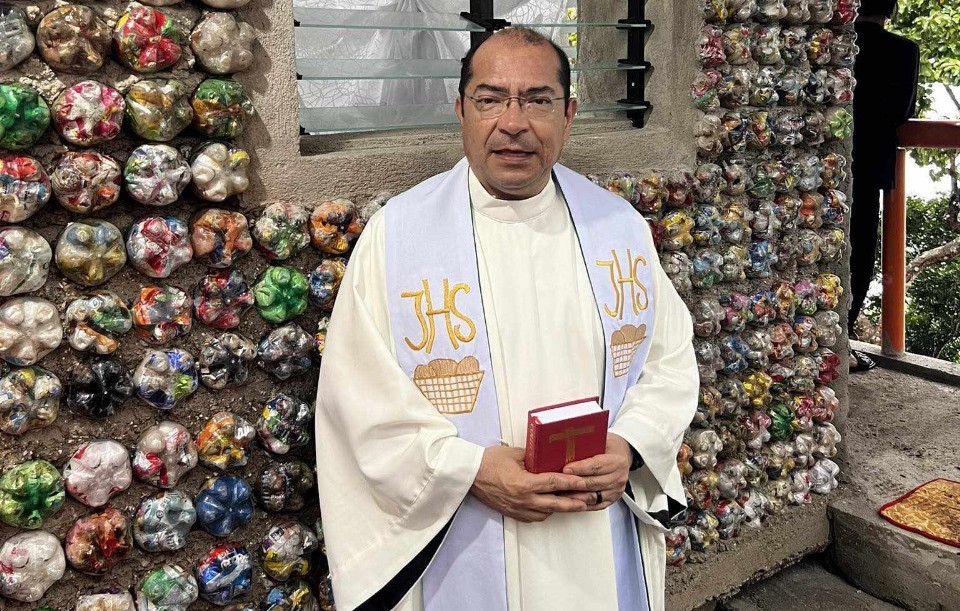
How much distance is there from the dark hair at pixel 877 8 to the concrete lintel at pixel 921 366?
5.04 ft

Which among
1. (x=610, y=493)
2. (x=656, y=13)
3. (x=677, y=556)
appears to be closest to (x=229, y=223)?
(x=610, y=493)

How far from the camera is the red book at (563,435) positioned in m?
1.74

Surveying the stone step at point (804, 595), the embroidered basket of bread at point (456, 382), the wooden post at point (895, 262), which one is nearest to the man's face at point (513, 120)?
the embroidered basket of bread at point (456, 382)

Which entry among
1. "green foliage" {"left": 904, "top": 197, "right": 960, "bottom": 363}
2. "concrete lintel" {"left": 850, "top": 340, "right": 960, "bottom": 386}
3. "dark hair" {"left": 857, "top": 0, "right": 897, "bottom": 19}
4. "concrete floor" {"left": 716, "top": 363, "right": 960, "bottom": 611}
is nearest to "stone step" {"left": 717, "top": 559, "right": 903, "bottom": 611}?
"concrete floor" {"left": 716, "top": 363, "right": 960, "bottom": 611}

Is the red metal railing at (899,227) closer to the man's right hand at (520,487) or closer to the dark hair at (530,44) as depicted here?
the dark hair at (530,44)

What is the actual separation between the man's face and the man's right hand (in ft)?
1.85

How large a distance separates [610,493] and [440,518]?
1.14 ft

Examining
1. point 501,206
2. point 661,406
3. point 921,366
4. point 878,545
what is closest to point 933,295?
point 921,366

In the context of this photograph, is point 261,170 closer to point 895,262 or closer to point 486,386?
point 486,386

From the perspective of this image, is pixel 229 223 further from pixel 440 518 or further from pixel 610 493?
pixel 610 493

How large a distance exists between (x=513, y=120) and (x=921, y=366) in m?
3.09

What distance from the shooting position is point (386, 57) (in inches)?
97.7

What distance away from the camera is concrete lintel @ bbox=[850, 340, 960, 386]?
13.4 feet

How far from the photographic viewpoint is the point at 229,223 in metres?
1.93
